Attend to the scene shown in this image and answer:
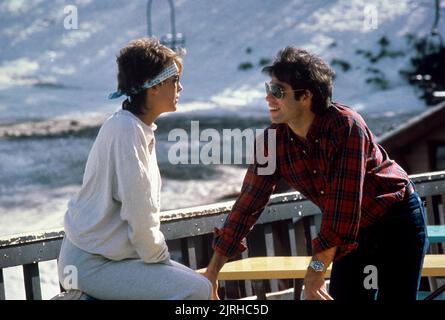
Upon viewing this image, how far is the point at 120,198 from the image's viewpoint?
2.76m

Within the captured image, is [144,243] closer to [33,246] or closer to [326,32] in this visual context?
[33,246]

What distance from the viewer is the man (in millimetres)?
2920

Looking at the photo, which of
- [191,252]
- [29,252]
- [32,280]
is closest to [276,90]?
[29,252]

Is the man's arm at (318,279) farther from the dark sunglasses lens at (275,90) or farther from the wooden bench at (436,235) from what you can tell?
the wooden bench at (436,235)

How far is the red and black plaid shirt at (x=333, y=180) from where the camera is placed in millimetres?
2895

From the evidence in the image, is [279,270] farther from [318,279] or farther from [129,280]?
[129,280]

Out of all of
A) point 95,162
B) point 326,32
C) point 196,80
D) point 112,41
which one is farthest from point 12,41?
point 95,162

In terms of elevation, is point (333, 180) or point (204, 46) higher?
point (204, 46)

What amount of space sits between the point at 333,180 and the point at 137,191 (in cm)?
61

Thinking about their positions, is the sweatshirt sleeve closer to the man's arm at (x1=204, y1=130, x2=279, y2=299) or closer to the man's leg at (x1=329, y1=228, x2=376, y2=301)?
the man's arm at (x1=204, y1=130, x2=279, y2=299)

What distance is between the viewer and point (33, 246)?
151 inches

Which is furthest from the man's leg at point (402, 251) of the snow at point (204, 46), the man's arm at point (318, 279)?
the snow at point (204, 46)

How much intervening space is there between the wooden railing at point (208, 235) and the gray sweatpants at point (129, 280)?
100cm

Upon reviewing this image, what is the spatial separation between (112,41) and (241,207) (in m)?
12.9
